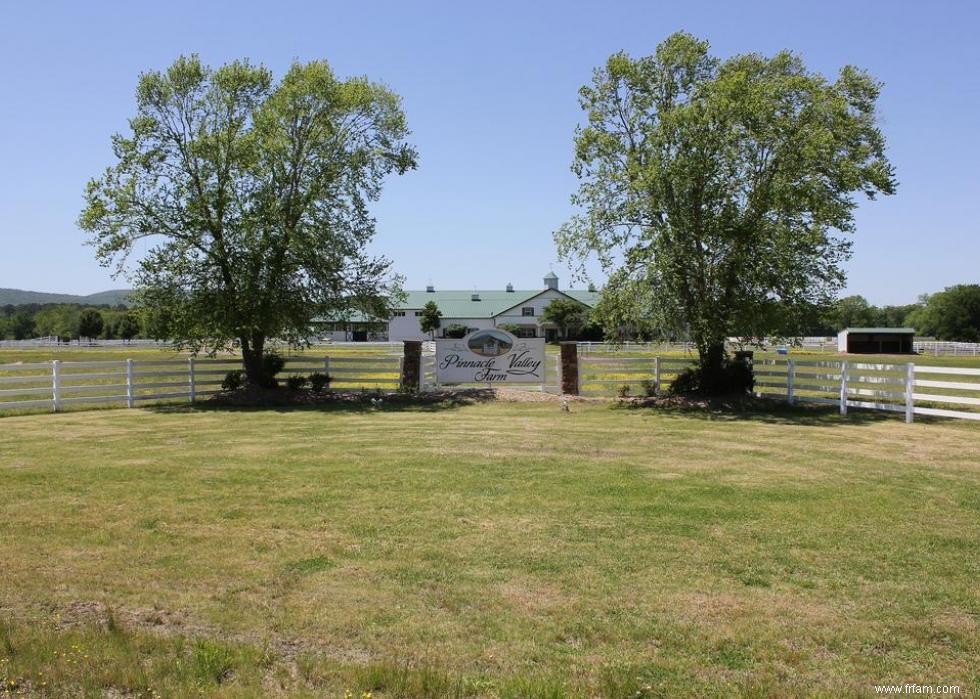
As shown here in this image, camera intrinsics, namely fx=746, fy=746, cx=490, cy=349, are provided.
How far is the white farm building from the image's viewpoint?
84.1 metres

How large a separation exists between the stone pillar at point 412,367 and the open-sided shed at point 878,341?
5958 centimetres

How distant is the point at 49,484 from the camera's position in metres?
9.90

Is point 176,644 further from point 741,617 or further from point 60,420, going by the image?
point 60,420

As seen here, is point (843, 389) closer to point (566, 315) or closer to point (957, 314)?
point (566, 315)

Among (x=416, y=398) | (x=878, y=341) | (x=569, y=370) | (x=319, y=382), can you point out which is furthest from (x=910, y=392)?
(x=878, y=341)

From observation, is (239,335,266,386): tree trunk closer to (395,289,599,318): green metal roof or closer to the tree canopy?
the tree canopy

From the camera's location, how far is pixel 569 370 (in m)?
23.2

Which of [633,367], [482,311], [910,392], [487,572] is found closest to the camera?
[487,572]

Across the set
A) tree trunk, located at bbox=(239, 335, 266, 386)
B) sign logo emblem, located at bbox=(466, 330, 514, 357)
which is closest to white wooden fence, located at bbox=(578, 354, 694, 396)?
sign logo emblem, located at bbox=(466, 330, 514, 357)

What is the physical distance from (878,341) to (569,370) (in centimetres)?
6113

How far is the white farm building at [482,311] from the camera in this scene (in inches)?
3310

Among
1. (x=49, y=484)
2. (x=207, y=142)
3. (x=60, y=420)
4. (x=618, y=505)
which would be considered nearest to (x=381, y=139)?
(x=207, y=142)

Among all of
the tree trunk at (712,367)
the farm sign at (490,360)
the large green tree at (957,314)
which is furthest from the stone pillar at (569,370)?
the large green tree at (957,314)

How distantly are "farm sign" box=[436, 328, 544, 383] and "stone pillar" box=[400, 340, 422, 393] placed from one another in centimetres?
68
